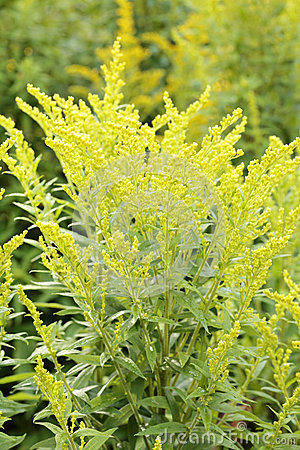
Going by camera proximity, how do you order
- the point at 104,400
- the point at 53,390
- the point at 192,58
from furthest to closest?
the point at 192,58 < the point at 104,400 < the point at 53,390

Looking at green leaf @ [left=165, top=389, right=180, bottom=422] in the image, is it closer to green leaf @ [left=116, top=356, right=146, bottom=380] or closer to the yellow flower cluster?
green leaf @ [left=116, top=356, right=146, bottom=380]

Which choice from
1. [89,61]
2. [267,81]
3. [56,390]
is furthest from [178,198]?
[89,61]

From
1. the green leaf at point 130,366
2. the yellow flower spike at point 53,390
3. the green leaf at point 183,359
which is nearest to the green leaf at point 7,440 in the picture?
the yellow flower spike at point 53,390

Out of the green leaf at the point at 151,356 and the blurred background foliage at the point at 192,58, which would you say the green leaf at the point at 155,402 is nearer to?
the green leaf at the point at 151,356

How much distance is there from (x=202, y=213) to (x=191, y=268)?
0.16 metres

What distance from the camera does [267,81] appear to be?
12.9 ft

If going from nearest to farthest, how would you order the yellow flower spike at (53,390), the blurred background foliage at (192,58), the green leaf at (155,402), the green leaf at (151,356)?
the yellow flower spike at (53,390)
the green leaf at (151,356)
the green leaf at (155,402)
the blurred background foliage at (192,58)

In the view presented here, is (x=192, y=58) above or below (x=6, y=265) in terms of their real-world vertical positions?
above

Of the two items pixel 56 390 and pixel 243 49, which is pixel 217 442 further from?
pixel 243 49

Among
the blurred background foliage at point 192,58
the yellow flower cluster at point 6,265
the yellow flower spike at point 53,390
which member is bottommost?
the yellow flower spike at point 53,390

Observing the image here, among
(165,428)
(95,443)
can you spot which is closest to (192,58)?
(165,428)

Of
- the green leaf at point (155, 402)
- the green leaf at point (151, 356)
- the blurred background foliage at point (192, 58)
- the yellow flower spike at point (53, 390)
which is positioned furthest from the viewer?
the blurred background foliage at point (192, 58)

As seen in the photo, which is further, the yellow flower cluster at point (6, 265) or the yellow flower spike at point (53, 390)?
the yellow flower cluster at point (6, 265)

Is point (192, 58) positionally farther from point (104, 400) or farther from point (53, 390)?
point (53, 390)
